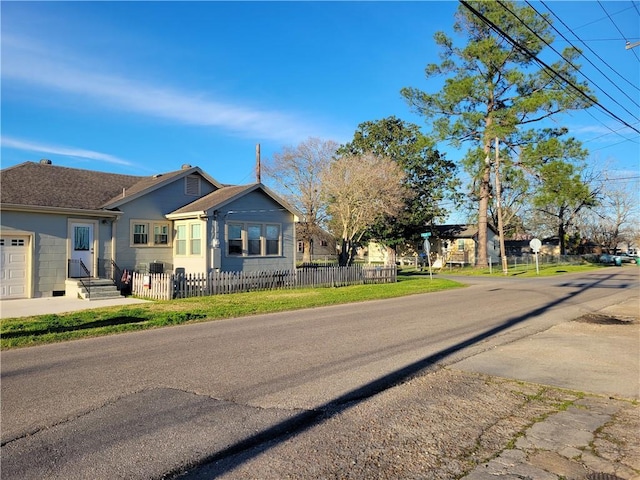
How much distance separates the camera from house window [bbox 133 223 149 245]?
21.1m

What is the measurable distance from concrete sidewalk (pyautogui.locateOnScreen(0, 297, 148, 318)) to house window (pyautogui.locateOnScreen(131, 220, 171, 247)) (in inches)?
A: 175

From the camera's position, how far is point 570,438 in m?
4.50

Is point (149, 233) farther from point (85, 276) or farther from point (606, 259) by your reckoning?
point (606, 259)

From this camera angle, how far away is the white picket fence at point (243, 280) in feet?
57.0

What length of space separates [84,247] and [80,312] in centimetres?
656

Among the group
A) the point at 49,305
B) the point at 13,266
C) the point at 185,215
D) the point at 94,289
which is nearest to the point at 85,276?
the point at 94,289

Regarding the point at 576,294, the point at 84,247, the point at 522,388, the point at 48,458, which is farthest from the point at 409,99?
the point at 48,458

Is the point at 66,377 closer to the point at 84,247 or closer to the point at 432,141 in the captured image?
the point at 84,247

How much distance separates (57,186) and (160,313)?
10643mm

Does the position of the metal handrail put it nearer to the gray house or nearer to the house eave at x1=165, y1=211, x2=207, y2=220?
the gray house

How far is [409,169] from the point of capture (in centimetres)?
4588

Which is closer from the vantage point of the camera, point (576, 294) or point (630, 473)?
point (630, 473)

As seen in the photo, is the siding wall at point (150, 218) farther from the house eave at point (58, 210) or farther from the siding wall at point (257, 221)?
the siding wall at point (257, 221)

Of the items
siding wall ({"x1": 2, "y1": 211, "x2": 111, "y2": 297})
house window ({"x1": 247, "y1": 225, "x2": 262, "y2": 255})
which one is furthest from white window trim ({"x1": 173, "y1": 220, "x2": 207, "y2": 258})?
siding wall ({"x1": 2, "y1": 211, "x2": 111, "y2": 297})
